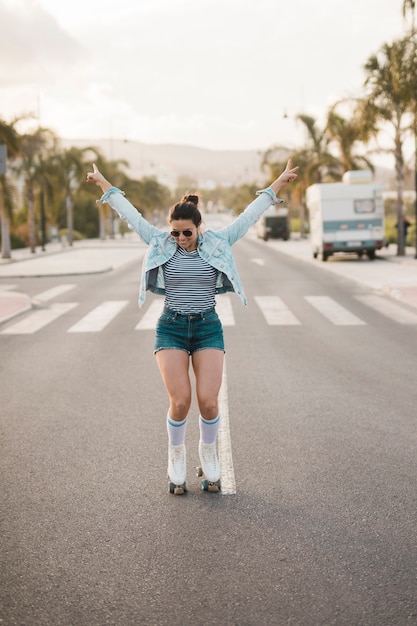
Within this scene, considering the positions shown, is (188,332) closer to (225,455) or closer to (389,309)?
(225,455)

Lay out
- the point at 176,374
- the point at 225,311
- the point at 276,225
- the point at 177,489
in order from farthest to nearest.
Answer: the point at 276,225, the point at 225,311, the point at 177,489, the point at 176,374

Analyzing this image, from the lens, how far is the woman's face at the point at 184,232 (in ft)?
16.6

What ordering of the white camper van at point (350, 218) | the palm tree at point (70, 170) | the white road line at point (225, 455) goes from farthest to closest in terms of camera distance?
the palm tree at point (70, 170) → the white camper van at point (350, 218) → the white road line at point (225, 455)

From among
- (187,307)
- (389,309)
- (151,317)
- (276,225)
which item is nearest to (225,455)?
(187,307)

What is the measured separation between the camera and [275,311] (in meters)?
16.2

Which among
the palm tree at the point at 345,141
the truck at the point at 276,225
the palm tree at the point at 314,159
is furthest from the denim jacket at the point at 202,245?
the truck at the point at 276,225

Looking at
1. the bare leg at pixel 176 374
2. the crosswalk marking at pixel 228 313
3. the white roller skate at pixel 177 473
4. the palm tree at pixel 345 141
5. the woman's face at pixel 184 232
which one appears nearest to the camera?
the woman's face at pixel 184 232

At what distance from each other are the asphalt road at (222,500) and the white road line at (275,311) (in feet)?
11.4

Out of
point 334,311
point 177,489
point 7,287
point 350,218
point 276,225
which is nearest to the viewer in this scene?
point 177,489

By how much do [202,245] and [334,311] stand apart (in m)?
11.2

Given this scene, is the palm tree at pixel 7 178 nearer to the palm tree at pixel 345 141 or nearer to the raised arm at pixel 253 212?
the palm tree at pixel 345 141

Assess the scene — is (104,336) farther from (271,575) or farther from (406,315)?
(271,575)

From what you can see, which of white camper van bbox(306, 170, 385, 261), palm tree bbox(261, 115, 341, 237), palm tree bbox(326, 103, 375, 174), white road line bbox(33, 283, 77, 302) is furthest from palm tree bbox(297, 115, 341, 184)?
white road line bbox(33, 283, 77, 302)

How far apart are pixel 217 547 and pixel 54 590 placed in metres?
0.93
